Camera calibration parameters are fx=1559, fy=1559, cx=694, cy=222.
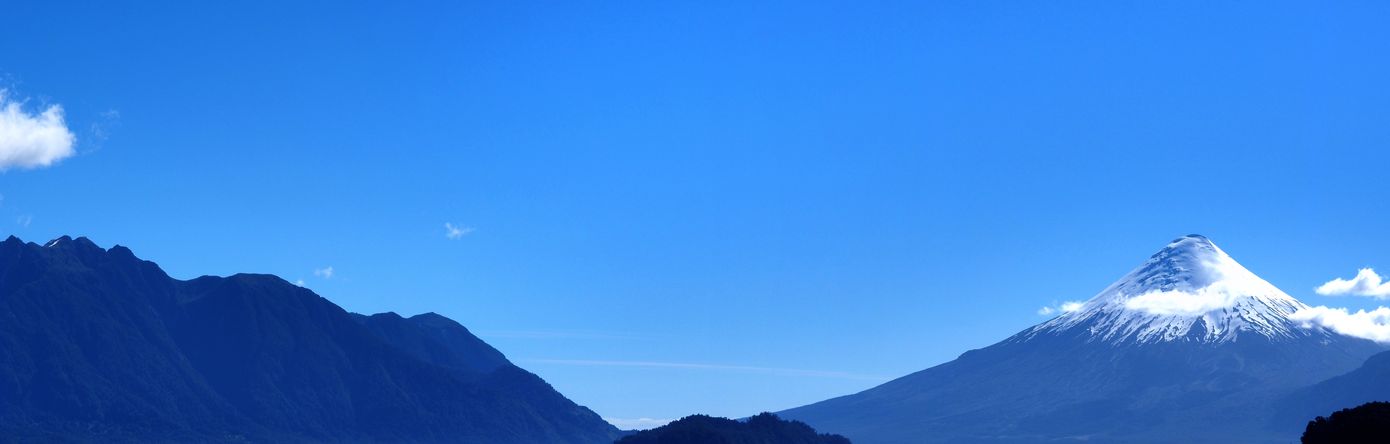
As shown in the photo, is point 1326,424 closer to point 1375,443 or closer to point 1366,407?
point 1366,407

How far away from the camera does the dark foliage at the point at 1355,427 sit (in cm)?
14025

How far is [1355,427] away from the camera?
144250mm

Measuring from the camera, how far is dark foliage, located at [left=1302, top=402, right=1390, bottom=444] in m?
140

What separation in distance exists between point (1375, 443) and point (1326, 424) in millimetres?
14842

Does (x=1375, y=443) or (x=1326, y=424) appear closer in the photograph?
(x=1375, y=443)

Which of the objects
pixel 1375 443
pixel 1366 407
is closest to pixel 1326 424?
pixel 1366 407

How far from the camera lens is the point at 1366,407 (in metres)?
150

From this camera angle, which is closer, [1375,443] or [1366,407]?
[1375,443]

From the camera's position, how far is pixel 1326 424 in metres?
153

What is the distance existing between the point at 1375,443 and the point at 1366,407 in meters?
12.9

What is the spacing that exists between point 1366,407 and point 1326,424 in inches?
172

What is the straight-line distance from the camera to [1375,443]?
138 m
